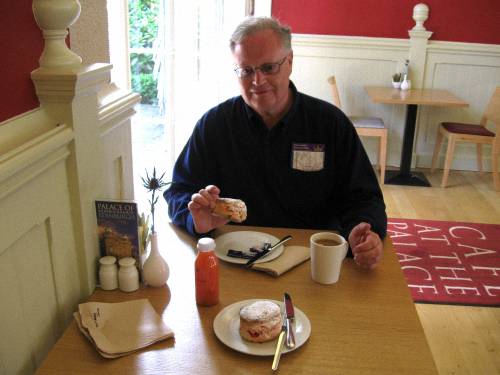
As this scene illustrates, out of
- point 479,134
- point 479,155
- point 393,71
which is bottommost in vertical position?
point 479,155

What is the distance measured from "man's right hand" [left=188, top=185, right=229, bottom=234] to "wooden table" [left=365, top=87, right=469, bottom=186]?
329 cm

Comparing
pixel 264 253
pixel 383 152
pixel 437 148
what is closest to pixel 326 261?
pixel 264 253

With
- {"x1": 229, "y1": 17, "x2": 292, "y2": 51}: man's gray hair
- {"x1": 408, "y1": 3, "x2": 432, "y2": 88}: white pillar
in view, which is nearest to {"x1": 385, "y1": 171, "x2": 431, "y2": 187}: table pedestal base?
{"x1": 408, "y1": 3, "x2": 432, "y2": 88}: white pillar

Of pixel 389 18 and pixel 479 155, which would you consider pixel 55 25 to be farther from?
pixel 479 155

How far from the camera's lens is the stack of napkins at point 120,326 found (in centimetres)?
104

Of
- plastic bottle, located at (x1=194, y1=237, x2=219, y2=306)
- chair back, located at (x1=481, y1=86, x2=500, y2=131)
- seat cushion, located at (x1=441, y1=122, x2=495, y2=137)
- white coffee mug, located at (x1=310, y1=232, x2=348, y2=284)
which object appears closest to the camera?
plastic bottle, located at (x1=194, y1=237, x2=219, y2=306)

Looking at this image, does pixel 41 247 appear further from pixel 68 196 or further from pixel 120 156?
pixel 120 156

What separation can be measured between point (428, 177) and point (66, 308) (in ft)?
14.3

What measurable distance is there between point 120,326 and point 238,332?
245 mm

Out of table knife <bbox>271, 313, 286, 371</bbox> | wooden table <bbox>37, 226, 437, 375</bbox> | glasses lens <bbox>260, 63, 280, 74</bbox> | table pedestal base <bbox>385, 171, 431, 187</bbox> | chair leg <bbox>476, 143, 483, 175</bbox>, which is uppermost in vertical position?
glasses lens <bbox>260, 63, 280, 74</bbox>

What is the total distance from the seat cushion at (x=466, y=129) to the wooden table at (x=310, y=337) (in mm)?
3603

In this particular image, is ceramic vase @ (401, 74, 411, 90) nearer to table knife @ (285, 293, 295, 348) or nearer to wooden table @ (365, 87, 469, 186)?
wooden table @ (365, 87, 469, 186)

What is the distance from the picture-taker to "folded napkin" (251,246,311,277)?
1.34m

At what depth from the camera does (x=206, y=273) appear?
1.17 metres
